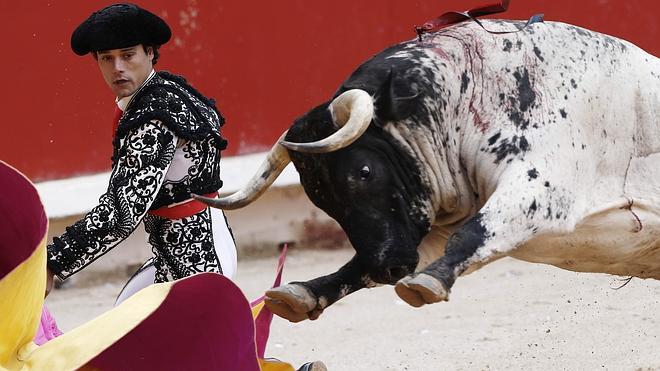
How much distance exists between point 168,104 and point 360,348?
6.68 ft

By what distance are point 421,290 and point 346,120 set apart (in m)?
0.52

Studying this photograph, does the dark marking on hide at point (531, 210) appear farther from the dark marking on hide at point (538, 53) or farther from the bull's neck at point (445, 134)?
the dark marking on hide at point (538, 53)

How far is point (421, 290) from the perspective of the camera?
2945 mm

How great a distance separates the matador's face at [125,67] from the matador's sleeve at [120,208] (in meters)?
0.18

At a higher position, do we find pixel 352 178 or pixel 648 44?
pixel 352 178

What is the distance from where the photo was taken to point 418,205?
132 inches

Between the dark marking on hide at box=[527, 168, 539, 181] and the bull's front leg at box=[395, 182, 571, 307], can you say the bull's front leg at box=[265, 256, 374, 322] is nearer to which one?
the bull's front leg at box=[395, 182, 571, 307]

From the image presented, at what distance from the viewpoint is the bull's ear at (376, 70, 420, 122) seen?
3.30 meters

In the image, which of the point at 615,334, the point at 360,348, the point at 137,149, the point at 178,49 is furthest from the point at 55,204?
the point at 137,149

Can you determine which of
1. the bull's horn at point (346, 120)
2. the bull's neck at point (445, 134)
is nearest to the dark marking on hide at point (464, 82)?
the bull's neck at point (445, 134)

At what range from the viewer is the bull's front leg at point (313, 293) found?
3295mm

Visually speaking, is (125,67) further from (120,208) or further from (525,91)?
(525,91)

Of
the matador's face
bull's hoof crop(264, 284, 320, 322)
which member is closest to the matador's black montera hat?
the matador's face

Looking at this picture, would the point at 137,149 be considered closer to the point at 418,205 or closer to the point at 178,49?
the point at 418,205
